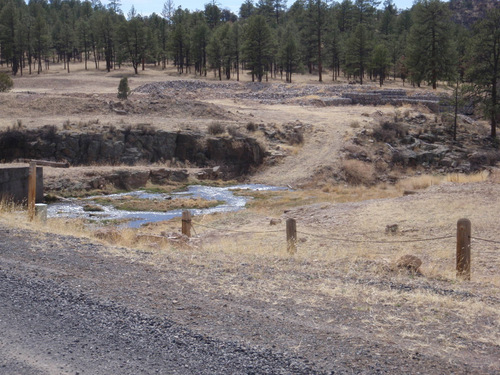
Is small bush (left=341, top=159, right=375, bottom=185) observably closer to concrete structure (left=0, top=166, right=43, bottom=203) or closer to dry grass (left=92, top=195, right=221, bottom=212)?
dry grass (left=92, top=195, right=221, bottom=212)

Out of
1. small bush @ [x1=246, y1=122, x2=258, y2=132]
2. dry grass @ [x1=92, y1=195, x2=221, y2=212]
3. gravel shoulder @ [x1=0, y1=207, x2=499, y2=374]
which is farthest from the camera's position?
small bush @ [x1=246, y1=122, x2=258, y2=132]

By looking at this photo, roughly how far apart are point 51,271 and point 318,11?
77858 millimetres

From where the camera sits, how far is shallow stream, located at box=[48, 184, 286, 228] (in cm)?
2344

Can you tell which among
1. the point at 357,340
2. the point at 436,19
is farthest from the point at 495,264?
the point at 436,19

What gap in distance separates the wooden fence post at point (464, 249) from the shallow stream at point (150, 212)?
14.1 meters

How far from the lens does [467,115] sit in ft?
167

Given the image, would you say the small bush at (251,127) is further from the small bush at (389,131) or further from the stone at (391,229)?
the stone at (391,229)

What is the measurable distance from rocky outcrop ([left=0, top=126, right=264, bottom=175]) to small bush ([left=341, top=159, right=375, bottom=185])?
5.96 m

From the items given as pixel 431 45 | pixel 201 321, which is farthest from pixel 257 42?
pixel 201 321

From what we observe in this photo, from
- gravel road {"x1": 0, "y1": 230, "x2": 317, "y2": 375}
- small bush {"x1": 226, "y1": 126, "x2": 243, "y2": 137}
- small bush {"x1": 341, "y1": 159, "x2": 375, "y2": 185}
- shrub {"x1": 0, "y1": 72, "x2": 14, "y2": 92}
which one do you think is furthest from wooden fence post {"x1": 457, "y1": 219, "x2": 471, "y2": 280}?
shrub {"x1": 0, "y1": 72, "x2": 14, "y2": 92}

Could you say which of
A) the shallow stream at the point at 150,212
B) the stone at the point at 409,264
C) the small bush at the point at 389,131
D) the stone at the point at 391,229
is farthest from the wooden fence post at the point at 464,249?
the small bush at the point at 389,131

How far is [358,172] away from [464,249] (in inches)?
915

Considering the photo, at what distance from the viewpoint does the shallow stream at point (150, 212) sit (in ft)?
76.9

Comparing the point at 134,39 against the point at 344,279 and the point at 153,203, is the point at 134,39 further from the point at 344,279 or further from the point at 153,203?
the point at 344,279
